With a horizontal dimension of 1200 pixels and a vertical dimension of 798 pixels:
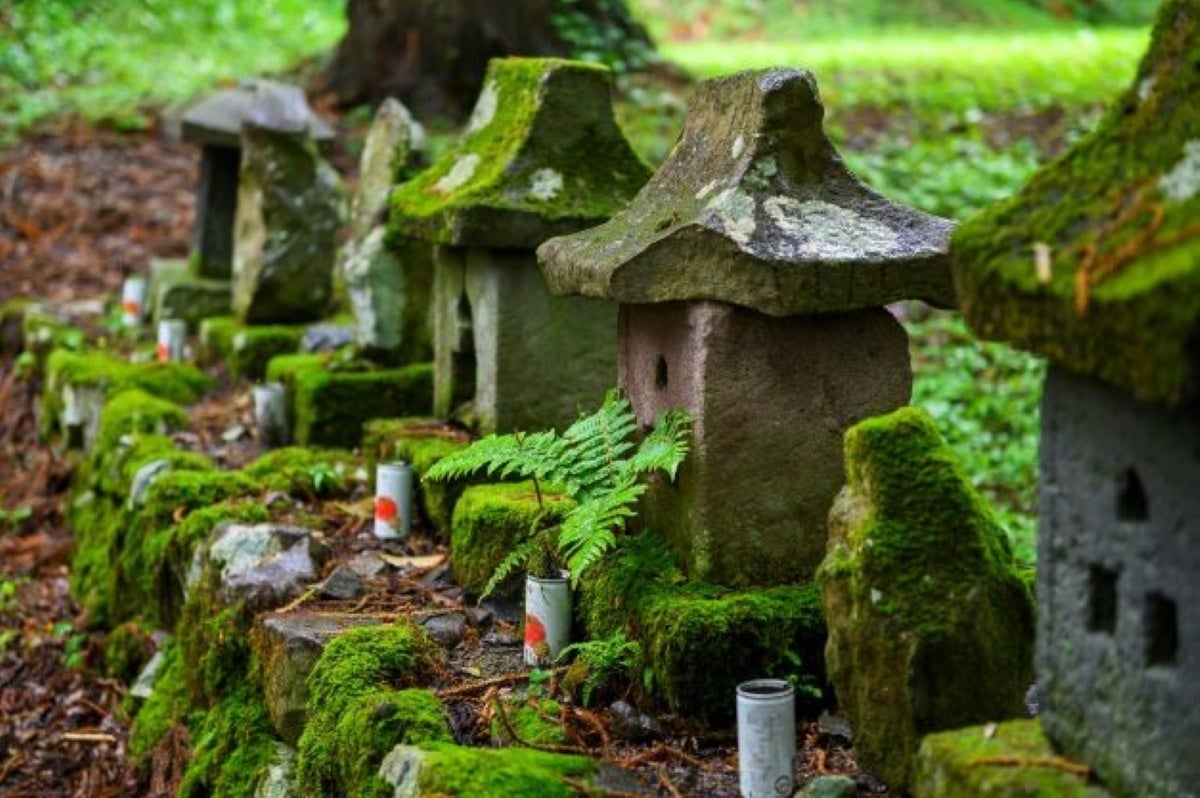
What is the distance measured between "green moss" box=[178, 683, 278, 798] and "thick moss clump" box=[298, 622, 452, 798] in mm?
532

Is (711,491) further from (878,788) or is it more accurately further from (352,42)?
(352,42)

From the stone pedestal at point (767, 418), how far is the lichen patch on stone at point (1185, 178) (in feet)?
5.49

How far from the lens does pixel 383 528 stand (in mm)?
6199

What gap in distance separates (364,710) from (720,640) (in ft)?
2.97

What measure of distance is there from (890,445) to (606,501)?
3.33 ft

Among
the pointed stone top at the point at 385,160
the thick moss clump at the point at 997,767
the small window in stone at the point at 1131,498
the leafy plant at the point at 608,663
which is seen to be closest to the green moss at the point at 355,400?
the pointed stone top at the point at 385,160

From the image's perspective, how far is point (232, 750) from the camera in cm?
537

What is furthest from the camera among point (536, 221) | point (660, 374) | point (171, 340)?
point (171, 340)

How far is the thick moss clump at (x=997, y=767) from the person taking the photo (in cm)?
307

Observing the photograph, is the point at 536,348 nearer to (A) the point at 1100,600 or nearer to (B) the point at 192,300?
(A) the point at 1100,600

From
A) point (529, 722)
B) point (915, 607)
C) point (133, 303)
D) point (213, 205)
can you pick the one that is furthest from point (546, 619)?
point (133, 303)

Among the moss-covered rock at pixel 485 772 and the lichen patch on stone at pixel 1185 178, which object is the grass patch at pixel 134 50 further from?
the lichen patch on stone at pixel 1185 178

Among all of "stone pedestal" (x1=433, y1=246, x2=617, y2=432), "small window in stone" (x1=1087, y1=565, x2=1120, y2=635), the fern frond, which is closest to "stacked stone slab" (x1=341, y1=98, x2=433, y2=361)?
"stone pedestal" (x1=433, y1=246, x2=617, y2=432)

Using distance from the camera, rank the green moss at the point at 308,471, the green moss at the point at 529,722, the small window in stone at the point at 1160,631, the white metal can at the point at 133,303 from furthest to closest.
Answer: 1. the white metal can at the point at 133,303
2. the green moss at the point at 308,471
3. the green moss at the point at 529,722
4. the small window in stone at the point at 1160,631
